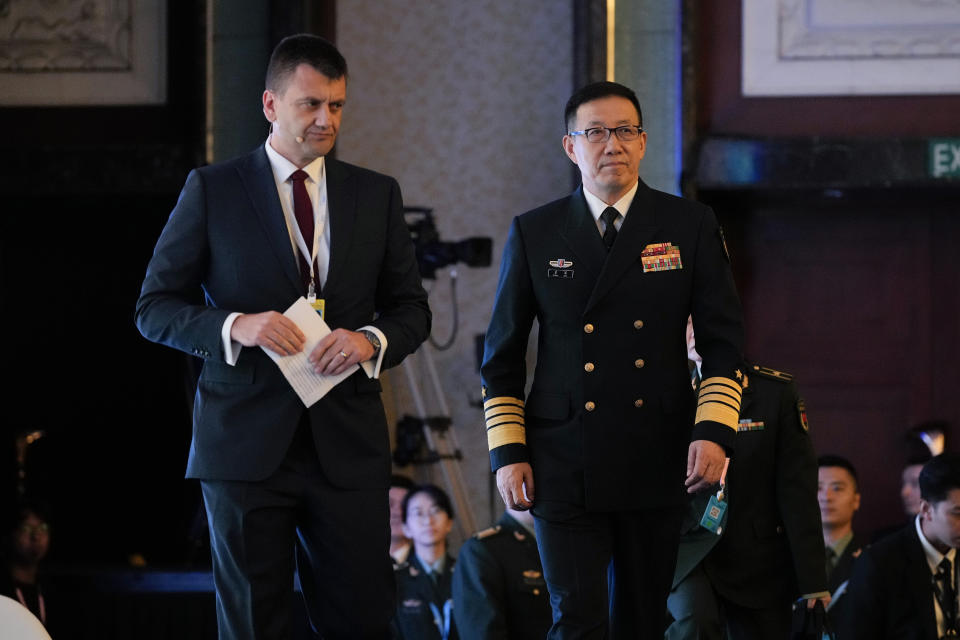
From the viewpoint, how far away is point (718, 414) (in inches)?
104

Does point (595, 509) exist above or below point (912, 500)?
above

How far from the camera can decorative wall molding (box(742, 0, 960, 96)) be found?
541cm

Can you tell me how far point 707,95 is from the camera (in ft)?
17.9

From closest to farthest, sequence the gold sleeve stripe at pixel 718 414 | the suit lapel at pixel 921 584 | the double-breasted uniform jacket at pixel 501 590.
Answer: the gold sleeve stripe at pixel 718 414
the suit lapel at pixel 921 584
the double-breasted uniform jacket at pixel 501 590

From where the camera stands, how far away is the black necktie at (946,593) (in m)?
3.97

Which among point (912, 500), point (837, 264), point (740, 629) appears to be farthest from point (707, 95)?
point (740, 629)

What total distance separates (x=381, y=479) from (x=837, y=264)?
12.2 feet

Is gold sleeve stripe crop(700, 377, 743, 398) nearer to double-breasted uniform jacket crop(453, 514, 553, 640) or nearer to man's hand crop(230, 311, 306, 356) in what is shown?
man's hand crop(230, 311, 306, 356)

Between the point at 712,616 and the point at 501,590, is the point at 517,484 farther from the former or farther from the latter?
the point at 501,590

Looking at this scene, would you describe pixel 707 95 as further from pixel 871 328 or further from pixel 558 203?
pixel 558 203

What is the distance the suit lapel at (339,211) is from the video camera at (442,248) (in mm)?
2923

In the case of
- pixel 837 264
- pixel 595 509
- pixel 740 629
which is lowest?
pixel 740 629

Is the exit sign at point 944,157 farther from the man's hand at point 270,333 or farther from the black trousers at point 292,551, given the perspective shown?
the man's hand at point 270,333

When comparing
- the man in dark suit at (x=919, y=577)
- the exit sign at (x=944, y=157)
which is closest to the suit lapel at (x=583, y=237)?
the man in dark suit at (x=919, y=577)
